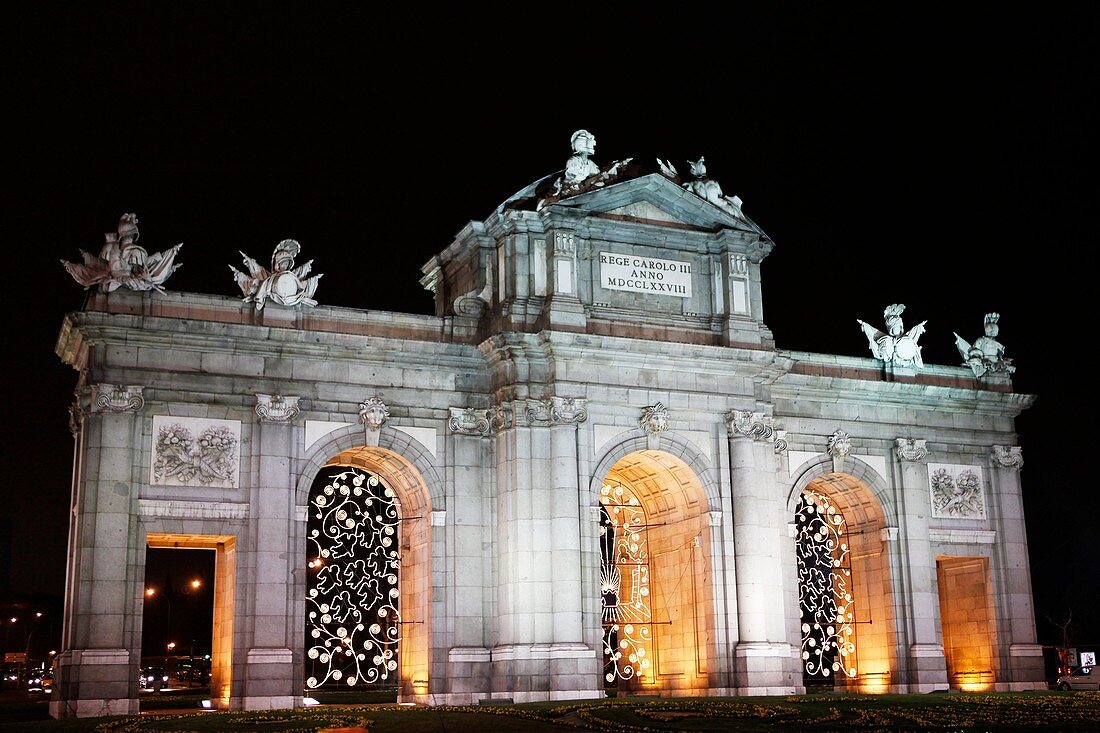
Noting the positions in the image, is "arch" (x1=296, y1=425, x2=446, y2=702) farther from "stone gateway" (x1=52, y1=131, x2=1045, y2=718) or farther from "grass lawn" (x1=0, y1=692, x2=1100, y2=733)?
"grass lawn" (x1=0, y1=692, x2=1100, y2=733)

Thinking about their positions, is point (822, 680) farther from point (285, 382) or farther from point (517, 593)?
point (285, 382)

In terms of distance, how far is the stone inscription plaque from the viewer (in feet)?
108

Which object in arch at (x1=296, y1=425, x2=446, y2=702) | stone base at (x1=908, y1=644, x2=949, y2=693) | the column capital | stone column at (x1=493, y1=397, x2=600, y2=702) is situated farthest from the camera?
stone base at (x1=908, y1=644, x2=949, y2=693)

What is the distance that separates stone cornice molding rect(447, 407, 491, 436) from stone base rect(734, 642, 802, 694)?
8.08 metres

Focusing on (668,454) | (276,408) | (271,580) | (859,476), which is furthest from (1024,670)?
(276,408)

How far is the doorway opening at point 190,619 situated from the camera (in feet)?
96.9

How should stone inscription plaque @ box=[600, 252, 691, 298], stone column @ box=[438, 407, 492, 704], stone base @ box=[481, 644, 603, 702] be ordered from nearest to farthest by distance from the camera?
1. stone base @ box=[481, 644, 603, 702]
2. stone column @ box=[438, 407, 492, 704]
3. stone inscription plaque @ box=[600, 252, 691, 298]

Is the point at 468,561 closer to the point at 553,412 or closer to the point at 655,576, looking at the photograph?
the point at 553,412

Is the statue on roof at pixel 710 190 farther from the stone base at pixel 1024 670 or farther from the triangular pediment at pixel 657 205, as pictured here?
the stone base at pixel 1024 670

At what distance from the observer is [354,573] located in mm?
31875

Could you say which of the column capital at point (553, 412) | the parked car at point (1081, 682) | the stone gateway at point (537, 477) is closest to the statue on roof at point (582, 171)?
the stone gateway at point (537, 477)

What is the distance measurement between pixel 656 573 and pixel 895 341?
967cm

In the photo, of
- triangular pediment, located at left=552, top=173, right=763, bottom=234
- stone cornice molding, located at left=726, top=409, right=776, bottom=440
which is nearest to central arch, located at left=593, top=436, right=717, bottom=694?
stone cornice molding, located at left=726, top=409, right=776, bottom=440

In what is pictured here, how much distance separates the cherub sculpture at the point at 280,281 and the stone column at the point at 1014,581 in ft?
65.5
